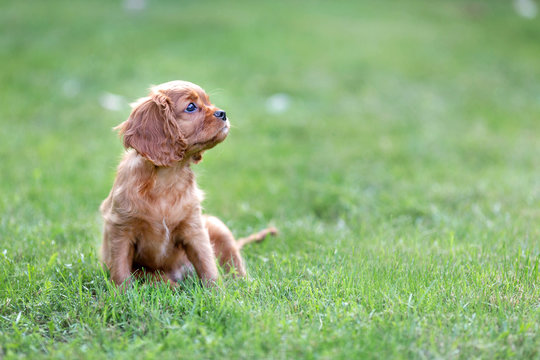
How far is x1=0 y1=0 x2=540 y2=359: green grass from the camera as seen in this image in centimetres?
298

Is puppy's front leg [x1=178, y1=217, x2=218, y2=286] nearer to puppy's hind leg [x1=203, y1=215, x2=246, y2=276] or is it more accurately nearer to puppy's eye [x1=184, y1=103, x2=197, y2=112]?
puppy's hind leg [x1=203, y1=215, x2=246, y2=276]

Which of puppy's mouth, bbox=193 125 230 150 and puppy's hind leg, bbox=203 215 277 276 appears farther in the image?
puppy's hind leg, bbox=203 215 277 276

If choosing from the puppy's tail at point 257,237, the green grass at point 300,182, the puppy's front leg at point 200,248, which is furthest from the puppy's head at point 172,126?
the puppy's tail at point 257,237

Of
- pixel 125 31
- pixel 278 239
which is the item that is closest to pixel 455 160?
pixel 278 239

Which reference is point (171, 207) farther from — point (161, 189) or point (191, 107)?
point (191, 107)

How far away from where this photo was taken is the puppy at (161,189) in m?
3.49

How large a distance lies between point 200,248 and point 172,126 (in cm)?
80

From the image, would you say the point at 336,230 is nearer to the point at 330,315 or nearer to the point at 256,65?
the point at 330,315

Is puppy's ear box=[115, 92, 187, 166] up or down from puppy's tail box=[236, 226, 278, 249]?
up

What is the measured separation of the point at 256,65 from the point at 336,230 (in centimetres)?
690

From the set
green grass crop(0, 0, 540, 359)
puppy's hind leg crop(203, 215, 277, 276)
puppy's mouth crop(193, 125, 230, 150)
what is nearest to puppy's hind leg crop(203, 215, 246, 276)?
puppy's hind leg crop(203, 215, 277, 276)

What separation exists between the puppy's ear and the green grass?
816 mm

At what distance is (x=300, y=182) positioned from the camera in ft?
21.0

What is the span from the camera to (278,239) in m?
4.60
